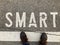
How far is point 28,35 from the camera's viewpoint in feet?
9.07

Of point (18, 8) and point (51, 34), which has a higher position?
point (18, 8)

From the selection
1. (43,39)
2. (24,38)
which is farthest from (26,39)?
(43,39)

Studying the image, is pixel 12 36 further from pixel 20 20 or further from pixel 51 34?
pixel 51 34

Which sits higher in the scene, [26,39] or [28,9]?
[28,9]

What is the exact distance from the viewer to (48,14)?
278 cm

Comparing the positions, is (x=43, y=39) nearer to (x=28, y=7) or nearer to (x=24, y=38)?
(x=24, y=38)

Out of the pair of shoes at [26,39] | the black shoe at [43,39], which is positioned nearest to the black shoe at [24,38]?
the pair of shoes at [26,39]

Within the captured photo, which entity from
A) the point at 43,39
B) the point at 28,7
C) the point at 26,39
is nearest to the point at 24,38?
the point at 26,39

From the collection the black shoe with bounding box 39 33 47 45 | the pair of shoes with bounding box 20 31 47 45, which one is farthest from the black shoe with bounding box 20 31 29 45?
the black shoe with bounding box 39 33 47 45

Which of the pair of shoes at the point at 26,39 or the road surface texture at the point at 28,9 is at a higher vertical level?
the road surface texture at the point at 28,9

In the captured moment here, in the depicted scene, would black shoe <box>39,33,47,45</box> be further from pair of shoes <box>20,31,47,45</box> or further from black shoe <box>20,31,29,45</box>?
black shoe <box>20,31,29,45</box>

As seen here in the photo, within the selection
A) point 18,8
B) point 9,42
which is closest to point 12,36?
point 9,42

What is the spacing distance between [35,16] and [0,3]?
31 centimetres

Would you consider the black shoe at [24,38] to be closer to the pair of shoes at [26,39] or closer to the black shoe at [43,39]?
the pair of shoes at [26,39]
